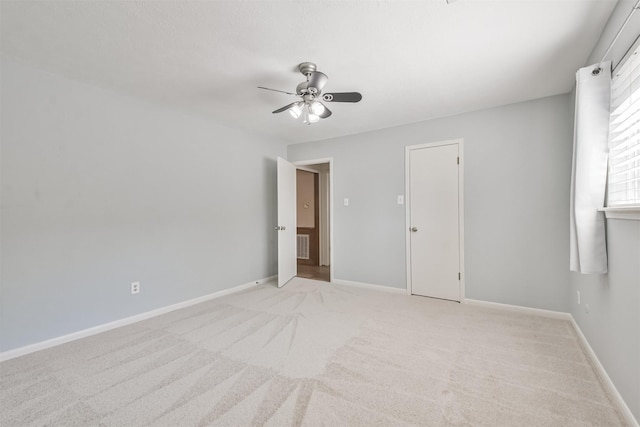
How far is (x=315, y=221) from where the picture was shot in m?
5.66

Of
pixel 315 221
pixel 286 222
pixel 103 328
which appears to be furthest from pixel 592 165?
pixel 315 221

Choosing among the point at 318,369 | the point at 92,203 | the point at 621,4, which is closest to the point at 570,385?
the point at 318,369

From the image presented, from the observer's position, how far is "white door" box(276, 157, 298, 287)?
4.12m

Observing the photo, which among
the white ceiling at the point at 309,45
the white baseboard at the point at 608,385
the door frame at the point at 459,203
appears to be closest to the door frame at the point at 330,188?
the door frame at the point at 459,203

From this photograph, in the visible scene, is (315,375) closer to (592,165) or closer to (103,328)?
(103,328)

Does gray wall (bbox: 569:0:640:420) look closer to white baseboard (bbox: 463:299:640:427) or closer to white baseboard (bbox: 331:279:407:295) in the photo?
white baseboard (bbox: 463:299:640:427)

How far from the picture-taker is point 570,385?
1.73m

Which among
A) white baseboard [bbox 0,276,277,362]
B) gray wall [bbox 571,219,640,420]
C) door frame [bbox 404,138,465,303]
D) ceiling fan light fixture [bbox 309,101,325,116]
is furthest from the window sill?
white baseboard [bbox 0,276,277,362]

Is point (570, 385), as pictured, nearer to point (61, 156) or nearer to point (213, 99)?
point (213, 99)

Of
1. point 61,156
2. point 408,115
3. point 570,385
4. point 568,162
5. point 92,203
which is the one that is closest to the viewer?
point 570,385

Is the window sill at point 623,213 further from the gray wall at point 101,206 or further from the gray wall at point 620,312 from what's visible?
the gray wall at point 101,206

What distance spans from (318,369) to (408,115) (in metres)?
2.96

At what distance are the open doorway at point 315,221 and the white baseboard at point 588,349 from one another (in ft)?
9.90

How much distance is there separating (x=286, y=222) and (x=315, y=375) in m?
2.70
